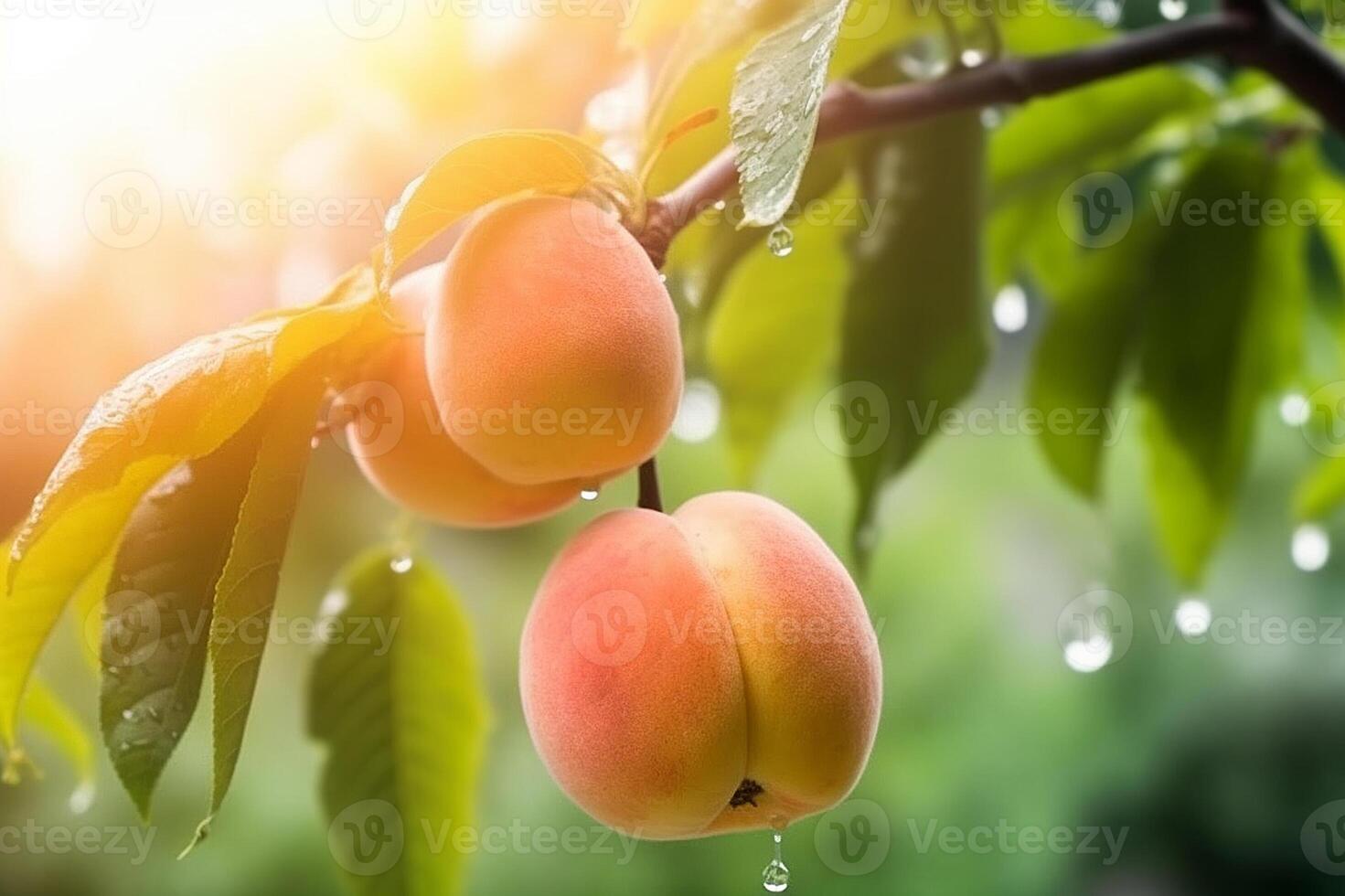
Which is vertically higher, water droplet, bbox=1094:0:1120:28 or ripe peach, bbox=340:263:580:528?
ripe peach, bbox=340:263:580:528

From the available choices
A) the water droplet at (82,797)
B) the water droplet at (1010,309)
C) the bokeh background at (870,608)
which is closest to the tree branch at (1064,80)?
the water droplet at (1010,309)

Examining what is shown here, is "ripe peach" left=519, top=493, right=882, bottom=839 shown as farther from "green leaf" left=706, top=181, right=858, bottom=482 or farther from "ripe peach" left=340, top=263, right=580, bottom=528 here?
"green leaf" left=706, top=181, right=858, bottom=482

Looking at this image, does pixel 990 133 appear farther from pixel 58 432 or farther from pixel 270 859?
pixel 270 859

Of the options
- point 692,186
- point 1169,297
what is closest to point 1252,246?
point 1169,297

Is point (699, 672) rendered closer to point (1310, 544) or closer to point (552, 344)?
point (552, 344)

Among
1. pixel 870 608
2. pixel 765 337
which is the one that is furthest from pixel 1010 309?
pixel 870 608

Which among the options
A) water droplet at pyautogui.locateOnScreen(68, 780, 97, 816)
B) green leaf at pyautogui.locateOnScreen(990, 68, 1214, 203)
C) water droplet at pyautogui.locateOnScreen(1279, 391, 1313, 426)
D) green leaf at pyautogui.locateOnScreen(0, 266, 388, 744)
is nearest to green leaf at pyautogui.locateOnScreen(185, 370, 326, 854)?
green leaf at pyautogui.locateOnScreen(0, 266, 388, 744)

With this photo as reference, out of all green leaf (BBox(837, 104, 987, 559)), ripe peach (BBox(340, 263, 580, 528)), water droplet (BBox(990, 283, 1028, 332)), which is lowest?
water droplet (BBox(990, 283, 1028, 332))
